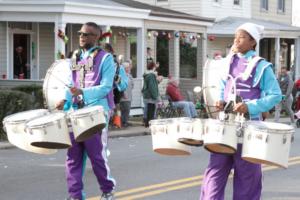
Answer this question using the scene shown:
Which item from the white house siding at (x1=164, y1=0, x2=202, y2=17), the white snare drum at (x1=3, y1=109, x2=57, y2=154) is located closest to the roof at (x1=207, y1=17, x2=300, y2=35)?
the white house siding at (x1=164, y1=0, x2=202, y2=17)

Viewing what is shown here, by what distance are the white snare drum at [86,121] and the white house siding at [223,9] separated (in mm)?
23440

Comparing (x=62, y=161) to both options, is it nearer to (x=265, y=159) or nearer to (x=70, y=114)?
(x=70, y=114)

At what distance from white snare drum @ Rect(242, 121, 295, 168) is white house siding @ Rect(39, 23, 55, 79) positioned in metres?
18.5

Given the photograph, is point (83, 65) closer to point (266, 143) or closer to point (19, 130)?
point (19, 130)

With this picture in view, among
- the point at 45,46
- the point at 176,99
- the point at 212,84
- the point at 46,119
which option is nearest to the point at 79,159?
the point at 46,119

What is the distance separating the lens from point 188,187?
30.2 ft

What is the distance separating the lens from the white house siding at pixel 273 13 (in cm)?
3391

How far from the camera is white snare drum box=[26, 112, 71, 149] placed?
6.20 metres

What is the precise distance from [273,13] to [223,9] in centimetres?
563

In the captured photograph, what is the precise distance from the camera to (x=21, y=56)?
74.9 feet

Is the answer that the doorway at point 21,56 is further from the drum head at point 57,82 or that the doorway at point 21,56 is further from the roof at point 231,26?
the drum head at point 57,82

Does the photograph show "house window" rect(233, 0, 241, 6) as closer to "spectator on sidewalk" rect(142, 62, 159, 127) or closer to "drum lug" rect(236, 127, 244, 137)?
"spectator on sidewalk" rect(142, 62, 159, 127)

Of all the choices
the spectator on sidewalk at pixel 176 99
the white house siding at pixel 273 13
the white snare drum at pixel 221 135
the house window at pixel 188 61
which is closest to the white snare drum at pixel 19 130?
the white snare drum at pixel 221 135

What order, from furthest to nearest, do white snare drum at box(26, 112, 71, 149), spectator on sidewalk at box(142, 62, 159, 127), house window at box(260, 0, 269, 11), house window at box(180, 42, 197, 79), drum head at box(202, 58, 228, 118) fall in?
A: house window at box(260, 0, 269, 11) → house window at box(180, 42, 197, 79) → spectator on sidewalk at box(142, 62, 159, 127) → white snare drum at box(26, 112, 71, 149) → drum head at box(202, 58, 228, 118)
